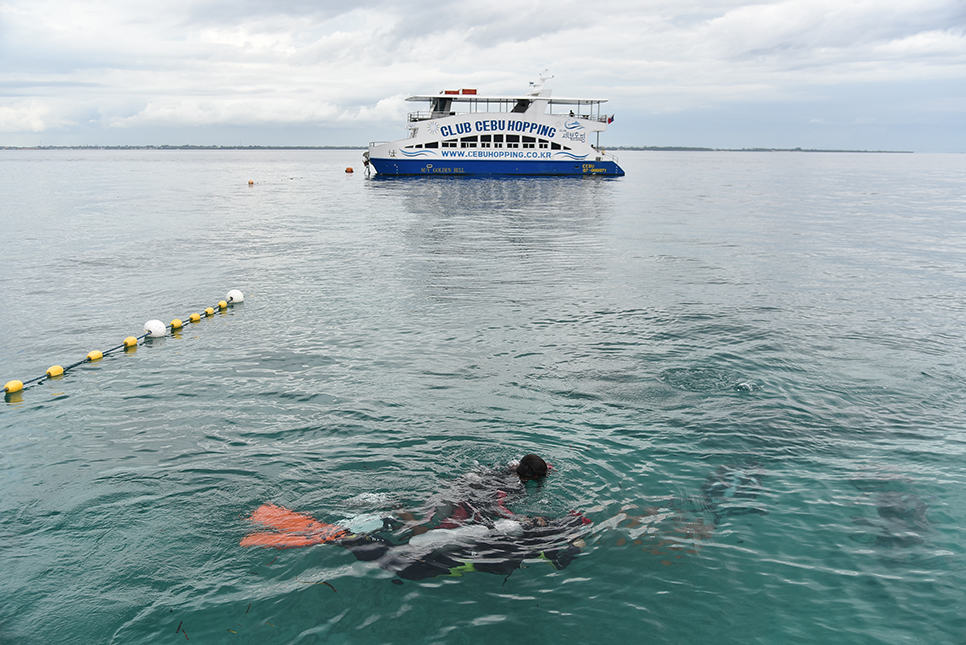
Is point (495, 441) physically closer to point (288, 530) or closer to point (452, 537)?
point (452, 537)

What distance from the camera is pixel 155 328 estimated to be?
13.6 meters

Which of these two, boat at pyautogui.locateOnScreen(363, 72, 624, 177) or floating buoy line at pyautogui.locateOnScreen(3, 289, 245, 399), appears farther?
boat at pyautogui.locateOnScreen(363, 72, 624, 177)

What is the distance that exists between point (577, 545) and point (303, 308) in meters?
11.4

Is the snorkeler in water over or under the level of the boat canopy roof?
under

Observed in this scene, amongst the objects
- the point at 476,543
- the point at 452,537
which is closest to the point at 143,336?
the point at 452,537

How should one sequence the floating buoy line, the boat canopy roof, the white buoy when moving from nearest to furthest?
the floating buoy line → the white buoy → the boat canopy roof

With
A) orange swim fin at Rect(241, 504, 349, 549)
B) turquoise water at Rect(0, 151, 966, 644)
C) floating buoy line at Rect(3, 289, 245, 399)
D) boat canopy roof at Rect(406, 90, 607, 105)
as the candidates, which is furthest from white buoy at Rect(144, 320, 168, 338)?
boat canopy roof at Rect(406, 90, 607, 105)

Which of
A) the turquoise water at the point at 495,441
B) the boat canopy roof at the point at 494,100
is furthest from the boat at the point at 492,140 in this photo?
the turquoise water at the point at 495,441

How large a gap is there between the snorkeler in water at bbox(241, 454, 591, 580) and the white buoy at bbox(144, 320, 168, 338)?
8078 mm

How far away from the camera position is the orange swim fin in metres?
6.76

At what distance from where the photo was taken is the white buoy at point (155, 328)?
1359 centimetres

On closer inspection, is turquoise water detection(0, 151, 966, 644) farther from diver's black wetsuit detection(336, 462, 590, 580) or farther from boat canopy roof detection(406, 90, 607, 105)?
boat canopy roof detection(406, 90, 607, 105)

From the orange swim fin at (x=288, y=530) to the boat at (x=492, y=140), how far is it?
56.6m

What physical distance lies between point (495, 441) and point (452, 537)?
2353 mm
